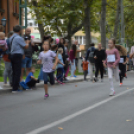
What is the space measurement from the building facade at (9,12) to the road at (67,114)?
25.2 metres

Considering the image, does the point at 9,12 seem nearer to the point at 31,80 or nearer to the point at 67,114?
the point at 31,80

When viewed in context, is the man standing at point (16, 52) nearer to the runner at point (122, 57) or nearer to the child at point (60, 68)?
the child at point (60, 68)

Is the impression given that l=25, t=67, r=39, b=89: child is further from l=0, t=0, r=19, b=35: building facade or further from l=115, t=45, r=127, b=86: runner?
l=0, t=0, r=19, b=35: building facade

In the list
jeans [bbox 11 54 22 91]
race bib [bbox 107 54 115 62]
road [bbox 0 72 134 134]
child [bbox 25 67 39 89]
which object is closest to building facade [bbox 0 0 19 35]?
child [bbox 25 67 39 89]

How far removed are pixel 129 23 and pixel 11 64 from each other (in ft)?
125

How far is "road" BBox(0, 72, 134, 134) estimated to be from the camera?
640 centimetres

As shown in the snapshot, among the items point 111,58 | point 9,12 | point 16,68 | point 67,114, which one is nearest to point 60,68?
point 16,68

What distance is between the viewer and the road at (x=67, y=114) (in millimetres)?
6402

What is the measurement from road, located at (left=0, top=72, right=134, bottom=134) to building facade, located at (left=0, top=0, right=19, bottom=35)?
25242 millimetres

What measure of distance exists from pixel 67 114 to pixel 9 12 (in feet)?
97.9

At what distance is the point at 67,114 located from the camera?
7977 millimetres

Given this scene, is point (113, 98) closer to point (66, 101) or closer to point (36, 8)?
point (66, 101)

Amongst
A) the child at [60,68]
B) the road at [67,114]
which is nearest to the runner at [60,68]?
the child at [60,68]

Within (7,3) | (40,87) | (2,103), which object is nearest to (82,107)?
(2,103)
